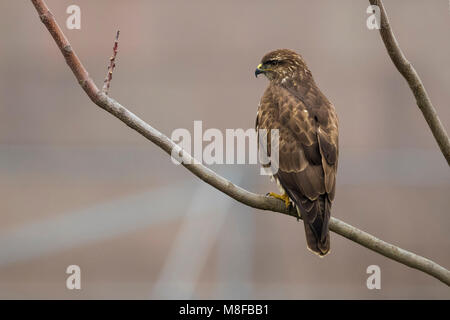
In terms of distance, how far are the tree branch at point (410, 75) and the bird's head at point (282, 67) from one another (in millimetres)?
1604

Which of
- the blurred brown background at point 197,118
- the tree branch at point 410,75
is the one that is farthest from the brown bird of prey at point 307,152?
the blurred brown background at point 197,118

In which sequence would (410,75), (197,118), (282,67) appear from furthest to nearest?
(197,118)
(282,67)
(410,75)

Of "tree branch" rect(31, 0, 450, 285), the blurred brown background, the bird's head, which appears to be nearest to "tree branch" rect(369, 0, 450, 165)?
"tree branch" rect(31, 0, 450, 285)

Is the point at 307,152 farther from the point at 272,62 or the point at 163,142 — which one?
the point at 163,142

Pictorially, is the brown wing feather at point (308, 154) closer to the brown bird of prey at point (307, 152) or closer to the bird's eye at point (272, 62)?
the brown bird of prey at point (307, 152)

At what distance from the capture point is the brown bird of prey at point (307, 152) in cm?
388

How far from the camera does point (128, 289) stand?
10.4 m

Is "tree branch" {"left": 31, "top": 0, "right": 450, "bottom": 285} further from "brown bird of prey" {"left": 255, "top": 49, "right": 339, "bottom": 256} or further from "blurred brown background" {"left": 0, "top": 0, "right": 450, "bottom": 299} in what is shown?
"blurred brown background" {"left": 0, "top": 0, "right": 450, "bottom": 299}

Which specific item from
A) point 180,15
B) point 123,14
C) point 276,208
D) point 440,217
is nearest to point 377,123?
point 440,217

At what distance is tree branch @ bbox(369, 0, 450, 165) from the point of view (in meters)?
2.96

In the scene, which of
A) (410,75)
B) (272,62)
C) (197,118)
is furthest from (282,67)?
(197,118)

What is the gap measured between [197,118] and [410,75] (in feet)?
26.6

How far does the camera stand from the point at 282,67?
480cm

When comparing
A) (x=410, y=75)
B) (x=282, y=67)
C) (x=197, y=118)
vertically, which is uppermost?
Result: (x=197, y=118)
